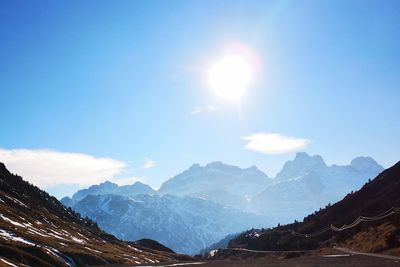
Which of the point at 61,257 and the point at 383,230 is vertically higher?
the point at 383,230

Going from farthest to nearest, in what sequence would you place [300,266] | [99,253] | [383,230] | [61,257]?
[99,253], [383,230], [61,257], [300,266]

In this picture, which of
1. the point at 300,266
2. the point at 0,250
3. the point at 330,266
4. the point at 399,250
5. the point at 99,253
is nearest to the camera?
the point at 330,266

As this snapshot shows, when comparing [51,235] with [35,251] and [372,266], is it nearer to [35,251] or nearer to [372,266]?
[35,251]

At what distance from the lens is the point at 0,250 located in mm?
126312

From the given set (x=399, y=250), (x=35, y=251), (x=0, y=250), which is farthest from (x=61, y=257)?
(x=399, y=250)

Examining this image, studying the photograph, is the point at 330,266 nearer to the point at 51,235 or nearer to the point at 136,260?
the point at 136,260

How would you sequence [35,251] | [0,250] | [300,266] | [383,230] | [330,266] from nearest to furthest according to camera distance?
[330,266]
[300,266]
[0,250]
[35,251]
[383,230]

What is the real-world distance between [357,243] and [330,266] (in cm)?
8369

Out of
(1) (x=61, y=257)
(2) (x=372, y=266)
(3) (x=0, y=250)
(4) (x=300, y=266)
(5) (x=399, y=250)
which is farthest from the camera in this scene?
(1) (x=61, y=257)

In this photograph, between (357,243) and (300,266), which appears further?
(357,243)

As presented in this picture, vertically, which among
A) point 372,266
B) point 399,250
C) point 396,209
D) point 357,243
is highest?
point 396,209

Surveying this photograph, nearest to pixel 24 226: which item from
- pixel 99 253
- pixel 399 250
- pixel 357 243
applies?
pixel 99 253

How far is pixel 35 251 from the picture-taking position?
464ft

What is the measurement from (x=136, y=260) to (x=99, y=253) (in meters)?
17.7
